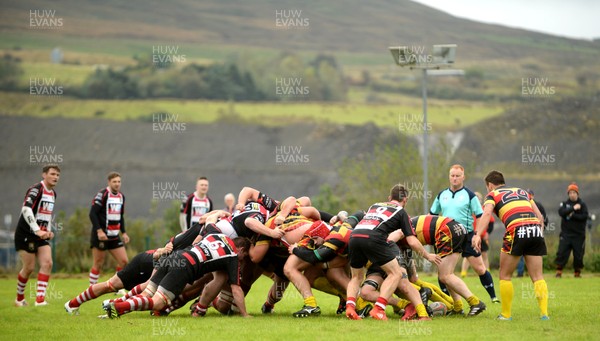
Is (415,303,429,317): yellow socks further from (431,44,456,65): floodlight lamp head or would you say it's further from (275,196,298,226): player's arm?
(431,44,456,65): floodlight lamp head

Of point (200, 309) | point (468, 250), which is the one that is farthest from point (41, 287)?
point (468, 250)

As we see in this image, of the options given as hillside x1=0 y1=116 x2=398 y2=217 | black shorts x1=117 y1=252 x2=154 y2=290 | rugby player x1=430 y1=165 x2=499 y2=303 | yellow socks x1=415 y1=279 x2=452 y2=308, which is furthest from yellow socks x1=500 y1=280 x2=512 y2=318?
hillside x1=0 y1=116 x2=398 y2=217

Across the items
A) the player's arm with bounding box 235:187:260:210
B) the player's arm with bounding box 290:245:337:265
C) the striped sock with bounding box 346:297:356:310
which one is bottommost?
the striped sock with bounding box 346:297:356:310

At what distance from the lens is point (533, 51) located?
69.0 m

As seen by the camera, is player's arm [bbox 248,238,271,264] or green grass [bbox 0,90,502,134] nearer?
player's arm [bbox 248,238,271,264]

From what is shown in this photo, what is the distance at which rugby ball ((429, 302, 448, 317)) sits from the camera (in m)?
12.3

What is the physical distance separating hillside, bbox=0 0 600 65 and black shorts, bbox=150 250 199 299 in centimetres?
5502

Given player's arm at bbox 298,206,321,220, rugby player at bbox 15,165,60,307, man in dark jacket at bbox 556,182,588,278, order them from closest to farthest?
player's arm at bbox 298,206,321,220 < rugby player at bbox 15,165,60,307 < man in dark jacket at bbox 556,182,588,278

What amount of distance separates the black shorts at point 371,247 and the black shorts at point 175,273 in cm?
228

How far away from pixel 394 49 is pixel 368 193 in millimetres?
11383

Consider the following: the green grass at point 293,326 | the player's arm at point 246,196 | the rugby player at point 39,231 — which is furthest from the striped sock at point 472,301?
the rugby player at point 39,231

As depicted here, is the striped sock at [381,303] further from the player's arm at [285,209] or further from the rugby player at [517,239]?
the player's arm at [285,209]

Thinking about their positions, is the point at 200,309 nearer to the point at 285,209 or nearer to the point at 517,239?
the point at 285,209

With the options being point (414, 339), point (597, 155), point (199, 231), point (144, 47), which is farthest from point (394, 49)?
point (144, 47)
